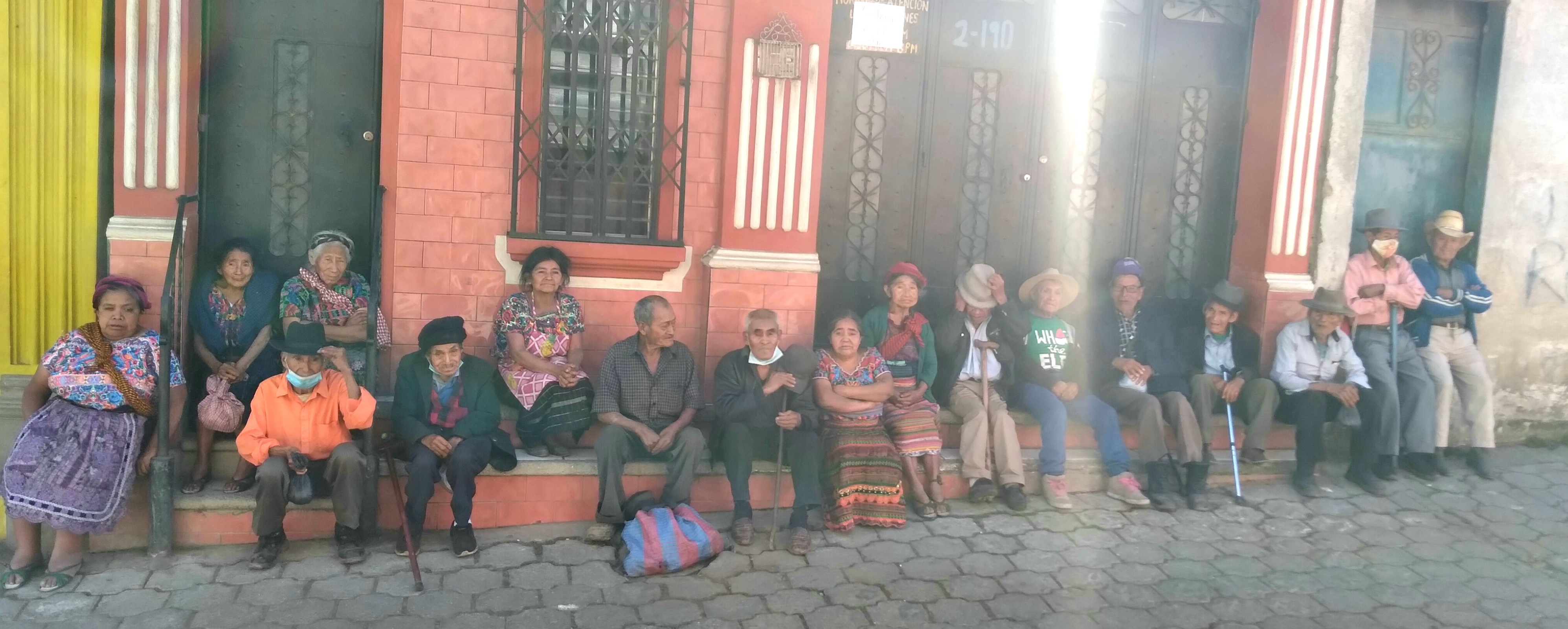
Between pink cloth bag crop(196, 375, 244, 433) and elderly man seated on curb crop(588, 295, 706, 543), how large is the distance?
1.63m

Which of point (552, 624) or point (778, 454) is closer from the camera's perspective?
point (552, 624)

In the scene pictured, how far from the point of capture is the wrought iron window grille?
19.3ft

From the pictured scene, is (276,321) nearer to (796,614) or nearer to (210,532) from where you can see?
(210,532)

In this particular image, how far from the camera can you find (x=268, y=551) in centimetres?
491

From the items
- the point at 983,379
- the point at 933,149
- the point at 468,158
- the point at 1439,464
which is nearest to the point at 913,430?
the point at 983,379

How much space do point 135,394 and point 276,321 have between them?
75 cm

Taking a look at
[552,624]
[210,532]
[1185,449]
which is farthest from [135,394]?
[1185,449]

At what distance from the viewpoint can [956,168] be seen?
6.86 m

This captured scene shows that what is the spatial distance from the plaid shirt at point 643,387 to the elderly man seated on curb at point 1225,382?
2870 mm

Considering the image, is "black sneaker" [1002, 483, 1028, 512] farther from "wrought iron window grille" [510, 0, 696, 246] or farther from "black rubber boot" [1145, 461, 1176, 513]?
"wrought iron window grille" [510, 0, 696, 246]

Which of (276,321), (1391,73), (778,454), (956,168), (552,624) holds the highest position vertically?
(1391,73)

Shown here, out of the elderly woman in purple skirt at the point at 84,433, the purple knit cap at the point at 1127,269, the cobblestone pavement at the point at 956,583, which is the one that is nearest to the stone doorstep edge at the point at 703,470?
the cobblestone pavement at the point at 956,583

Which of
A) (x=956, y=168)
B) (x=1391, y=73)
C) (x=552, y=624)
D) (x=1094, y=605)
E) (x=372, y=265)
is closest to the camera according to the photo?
(x=552, y=624)

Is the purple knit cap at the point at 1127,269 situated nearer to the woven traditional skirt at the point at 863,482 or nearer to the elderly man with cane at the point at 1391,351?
the elderly man with cane at the point at 1391,351
